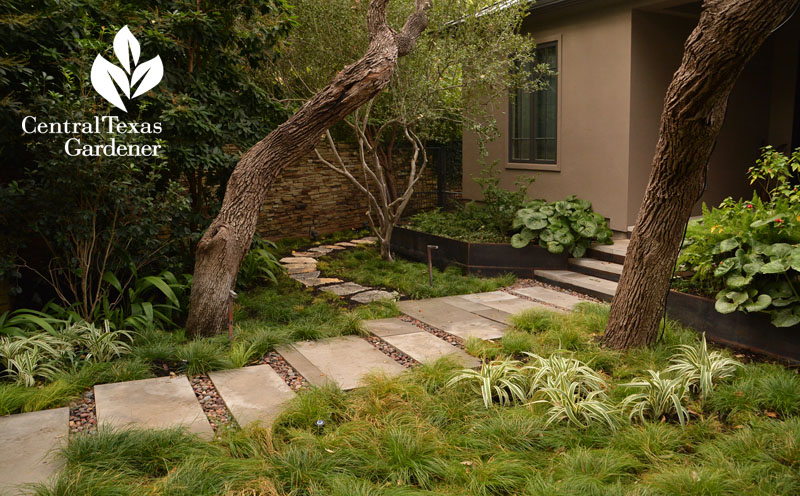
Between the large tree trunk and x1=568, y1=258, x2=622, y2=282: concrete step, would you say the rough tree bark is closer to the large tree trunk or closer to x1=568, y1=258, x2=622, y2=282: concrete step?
the large tree trunk

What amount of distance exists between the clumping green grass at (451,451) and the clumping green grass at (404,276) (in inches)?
124

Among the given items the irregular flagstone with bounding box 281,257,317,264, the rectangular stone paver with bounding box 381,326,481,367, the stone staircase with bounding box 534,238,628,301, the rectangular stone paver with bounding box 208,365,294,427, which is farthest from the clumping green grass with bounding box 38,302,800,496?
the irregular flagstone with bounding box 281,257,317,264

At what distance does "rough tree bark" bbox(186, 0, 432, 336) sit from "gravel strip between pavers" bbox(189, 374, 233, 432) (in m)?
0.98

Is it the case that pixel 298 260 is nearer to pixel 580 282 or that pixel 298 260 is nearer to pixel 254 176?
pixel 254 176

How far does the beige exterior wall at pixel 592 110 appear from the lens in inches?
309

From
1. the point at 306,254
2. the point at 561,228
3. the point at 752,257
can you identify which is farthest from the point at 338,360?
the point at 306,254

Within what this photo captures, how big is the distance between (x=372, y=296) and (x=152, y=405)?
3.40 m

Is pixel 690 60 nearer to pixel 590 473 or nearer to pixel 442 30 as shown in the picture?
pixel 590 473

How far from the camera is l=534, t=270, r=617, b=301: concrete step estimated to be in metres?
6.59

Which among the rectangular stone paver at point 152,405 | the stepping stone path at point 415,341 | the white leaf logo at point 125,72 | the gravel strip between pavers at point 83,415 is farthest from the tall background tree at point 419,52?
the gravel strip between pavers at point 83,415

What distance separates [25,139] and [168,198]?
1303 millimetres

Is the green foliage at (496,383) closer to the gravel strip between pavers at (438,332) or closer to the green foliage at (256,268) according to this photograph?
the gravel strip between pavers at (438,332)

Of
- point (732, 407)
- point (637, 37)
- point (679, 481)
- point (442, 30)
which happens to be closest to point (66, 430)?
point (679, 481)

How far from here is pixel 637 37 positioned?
7723mm
